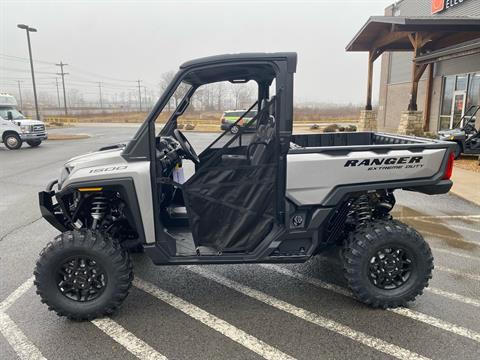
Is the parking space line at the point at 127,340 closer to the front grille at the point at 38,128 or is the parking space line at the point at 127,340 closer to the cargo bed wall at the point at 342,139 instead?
the cargo bed wall at the point at 342,139

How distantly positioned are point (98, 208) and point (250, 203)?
1416 mm

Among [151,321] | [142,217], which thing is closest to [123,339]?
[151,321]

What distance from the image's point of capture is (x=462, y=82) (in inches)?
681

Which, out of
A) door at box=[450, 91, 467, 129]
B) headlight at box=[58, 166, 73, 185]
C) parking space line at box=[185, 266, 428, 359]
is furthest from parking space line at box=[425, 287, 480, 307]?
door at box=[450, 91, 467, 129]

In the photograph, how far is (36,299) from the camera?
12.1 feet

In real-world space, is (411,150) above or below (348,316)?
above

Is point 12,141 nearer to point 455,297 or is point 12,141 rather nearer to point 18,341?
point 18,341

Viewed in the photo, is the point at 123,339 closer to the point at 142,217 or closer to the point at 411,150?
the point at 142,217

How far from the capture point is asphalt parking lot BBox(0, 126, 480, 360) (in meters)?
2.86

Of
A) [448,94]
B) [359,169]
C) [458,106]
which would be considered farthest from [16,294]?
[448,94]

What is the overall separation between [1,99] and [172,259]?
2062cm

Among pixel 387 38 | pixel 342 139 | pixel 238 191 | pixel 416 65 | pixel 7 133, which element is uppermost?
pixel 387 38

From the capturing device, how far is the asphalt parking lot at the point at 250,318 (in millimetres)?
2861

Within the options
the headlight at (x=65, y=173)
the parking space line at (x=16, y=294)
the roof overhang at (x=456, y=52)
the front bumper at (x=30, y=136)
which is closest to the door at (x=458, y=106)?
the roof overhang at (x=456, y=52)
